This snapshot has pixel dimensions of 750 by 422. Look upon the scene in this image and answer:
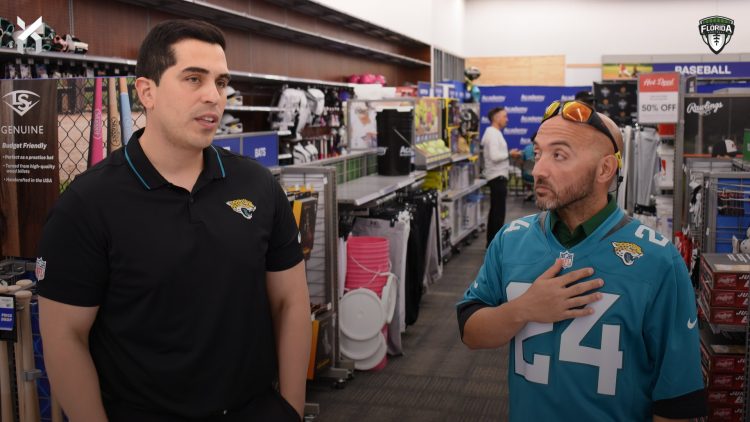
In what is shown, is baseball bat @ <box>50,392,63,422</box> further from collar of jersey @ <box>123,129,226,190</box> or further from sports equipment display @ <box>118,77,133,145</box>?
collar of jersey @ <box>123,129,226,190</box>

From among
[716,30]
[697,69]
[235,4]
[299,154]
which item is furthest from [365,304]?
[697,69]

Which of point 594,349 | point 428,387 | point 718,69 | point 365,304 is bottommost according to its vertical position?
point 428,387

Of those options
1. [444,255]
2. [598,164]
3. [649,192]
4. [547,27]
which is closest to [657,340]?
[598,164]

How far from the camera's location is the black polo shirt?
5.18ft

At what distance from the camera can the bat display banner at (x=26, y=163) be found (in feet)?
8.59

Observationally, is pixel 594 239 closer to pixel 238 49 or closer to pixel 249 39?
pixel 238 49

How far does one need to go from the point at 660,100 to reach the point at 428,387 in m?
2.84

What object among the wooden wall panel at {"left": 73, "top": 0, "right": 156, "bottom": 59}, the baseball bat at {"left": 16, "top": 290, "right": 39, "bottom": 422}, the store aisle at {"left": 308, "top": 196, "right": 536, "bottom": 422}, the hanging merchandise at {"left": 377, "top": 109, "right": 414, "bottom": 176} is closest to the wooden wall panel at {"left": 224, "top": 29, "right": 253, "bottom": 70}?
the wooden wall panel at {"left": 73, "top": 0, "right": 156, "bottom": 59}

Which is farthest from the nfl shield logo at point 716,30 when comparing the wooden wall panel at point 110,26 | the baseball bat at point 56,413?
the baseball bat at point 56,413

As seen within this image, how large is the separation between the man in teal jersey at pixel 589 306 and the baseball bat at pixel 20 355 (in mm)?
1480

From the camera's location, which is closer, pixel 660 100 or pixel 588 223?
pixel 588 223

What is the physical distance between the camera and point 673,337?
1575 mm

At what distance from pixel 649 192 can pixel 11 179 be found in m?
5.40

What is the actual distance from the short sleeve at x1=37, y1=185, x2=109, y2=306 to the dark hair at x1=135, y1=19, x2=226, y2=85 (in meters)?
0.31
